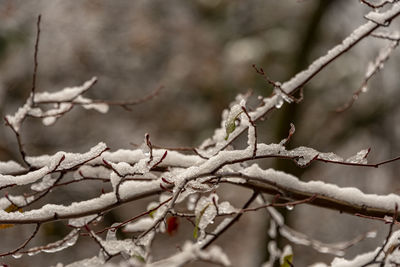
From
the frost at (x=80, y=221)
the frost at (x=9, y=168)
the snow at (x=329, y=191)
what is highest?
the snow at (x=329, y=191)

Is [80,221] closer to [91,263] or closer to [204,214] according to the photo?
[91,263]

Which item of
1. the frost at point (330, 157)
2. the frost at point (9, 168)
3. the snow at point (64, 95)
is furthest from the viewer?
the snow at point (64, 95)

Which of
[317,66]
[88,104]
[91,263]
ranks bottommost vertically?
[91,263]

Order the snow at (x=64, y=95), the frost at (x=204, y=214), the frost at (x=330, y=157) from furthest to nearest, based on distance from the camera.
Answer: the snow at (x=64, y=95), the frost at (x=204, y=214), the frost at (x=330, y=157)

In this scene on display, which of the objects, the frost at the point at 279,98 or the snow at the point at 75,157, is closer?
the snow at the point at 75,157

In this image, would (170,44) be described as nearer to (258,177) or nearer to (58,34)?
(58,34)

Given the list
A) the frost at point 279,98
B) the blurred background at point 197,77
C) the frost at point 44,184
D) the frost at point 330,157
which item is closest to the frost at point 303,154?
the frost at point 330,157

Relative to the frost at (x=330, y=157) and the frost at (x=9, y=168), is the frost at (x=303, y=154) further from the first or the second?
the frost at (x=9, y=168)

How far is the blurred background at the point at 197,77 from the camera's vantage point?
5.30 m

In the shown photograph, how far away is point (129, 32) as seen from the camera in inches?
259

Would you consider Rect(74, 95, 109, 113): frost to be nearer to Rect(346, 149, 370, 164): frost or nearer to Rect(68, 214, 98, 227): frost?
Rect(68, 214, 98, 227): frost

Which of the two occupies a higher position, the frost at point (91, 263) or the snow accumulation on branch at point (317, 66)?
the snow accumulation on branch at point (317, 66)

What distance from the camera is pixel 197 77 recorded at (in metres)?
6.11

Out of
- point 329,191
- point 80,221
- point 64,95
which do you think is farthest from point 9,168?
point 329,191
